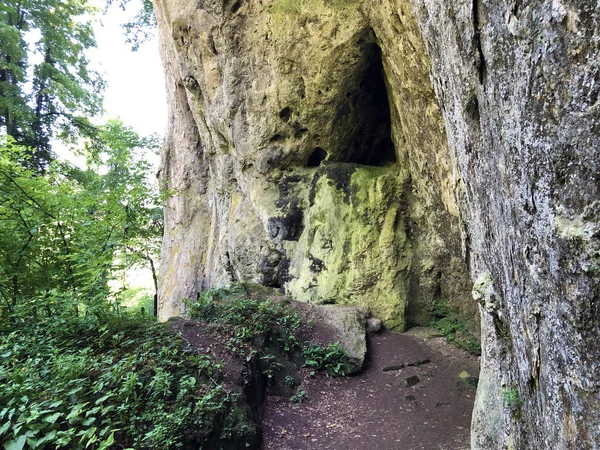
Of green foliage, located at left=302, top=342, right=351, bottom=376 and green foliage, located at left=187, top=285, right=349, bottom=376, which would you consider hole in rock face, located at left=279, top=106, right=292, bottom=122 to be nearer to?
green foliage, located at left=187, top=285, right=349, bottom=376

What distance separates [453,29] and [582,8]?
1.53m

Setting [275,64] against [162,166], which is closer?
[275,64]

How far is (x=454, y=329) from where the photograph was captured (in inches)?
286

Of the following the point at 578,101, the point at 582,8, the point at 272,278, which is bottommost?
the point at 272,278

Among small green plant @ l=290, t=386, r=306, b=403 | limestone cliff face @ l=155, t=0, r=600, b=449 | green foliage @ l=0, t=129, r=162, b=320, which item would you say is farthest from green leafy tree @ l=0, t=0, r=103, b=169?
small green plant @ l=290, t=386, r=306, b=403

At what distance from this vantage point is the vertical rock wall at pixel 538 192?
Result: 1843 millimetres

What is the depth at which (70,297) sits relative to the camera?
4980 millimetres

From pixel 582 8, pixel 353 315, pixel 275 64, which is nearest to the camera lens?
pixel 582 8

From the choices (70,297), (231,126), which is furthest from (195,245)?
(70,297)

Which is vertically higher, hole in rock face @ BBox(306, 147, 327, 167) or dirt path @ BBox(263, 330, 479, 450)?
hole in rock face @ BBox(306, 147, 327, 167)

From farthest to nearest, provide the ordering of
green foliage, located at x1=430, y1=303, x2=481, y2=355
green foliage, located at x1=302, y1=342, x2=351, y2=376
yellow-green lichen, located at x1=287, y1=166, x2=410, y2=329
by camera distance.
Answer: yellow-green lichen, located at x1=287, y1=166, x2=410, y2=329 → green foliage, located at x1=430, y1=303, x2=481, y2=355 → green foliage, located at x1=302, y1=342, x2=351, y2=376

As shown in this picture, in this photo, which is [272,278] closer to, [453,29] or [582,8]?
[453,29]

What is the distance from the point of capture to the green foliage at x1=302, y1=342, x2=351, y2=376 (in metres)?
6.31

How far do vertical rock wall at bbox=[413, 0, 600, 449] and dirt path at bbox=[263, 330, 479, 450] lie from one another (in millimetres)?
1998
